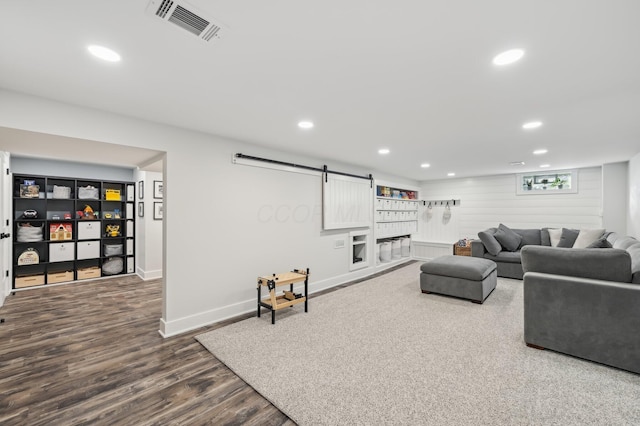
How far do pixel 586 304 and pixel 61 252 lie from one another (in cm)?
772

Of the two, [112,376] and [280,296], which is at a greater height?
[280,296]

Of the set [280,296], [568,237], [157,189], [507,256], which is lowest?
[280,296]

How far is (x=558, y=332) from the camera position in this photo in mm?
2533

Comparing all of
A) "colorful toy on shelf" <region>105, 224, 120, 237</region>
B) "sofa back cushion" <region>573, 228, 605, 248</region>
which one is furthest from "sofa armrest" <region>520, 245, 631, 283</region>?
"colorful toy on shelf" <region>105, 224, 120, 237</region>

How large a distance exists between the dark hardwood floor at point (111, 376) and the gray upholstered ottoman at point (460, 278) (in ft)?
10.8

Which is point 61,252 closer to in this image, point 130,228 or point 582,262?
point 130,228

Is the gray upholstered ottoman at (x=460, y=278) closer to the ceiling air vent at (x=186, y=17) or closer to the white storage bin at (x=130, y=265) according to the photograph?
the ceiling air vent at (x=186, y=17)

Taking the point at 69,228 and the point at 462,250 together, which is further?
the point at 462,250

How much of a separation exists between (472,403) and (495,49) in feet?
7.50

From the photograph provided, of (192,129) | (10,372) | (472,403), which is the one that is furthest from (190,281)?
(472,403)

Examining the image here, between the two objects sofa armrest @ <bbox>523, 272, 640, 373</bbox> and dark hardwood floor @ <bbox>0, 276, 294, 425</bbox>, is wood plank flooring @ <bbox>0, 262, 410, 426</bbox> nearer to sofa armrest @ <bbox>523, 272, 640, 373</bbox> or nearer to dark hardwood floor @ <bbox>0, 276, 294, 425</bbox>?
dark hardwood floor @ <bbox>0, 276, 294, 425</bbox>

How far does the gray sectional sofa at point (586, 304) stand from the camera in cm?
224

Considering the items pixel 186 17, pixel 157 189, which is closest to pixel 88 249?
pixel 157 189

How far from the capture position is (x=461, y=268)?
13.6 ft
